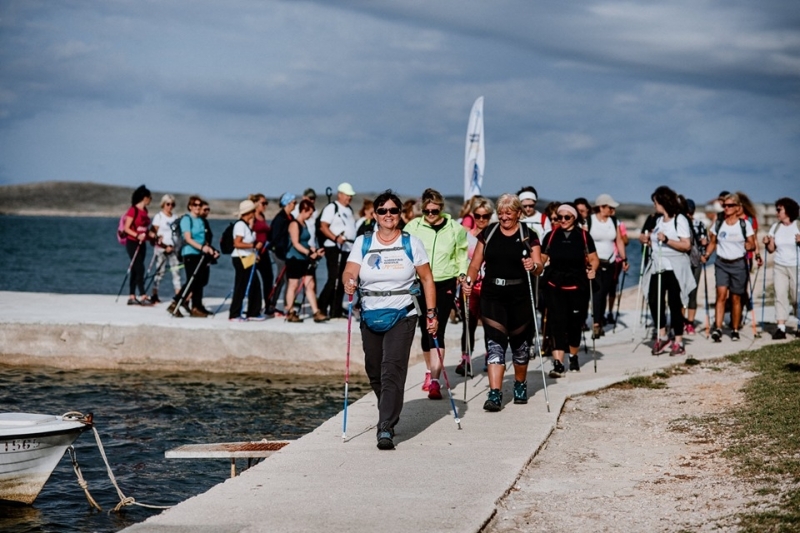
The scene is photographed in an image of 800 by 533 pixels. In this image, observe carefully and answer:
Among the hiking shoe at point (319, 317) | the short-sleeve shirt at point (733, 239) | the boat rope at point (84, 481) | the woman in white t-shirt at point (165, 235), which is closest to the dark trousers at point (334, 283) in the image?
the hiking shoe at point (319, 317)

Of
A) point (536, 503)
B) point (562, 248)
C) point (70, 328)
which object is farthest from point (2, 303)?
point (536, 503)

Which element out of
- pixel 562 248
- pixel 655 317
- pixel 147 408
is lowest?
pixel 147 408

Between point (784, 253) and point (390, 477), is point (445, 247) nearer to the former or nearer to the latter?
point (390, 477)

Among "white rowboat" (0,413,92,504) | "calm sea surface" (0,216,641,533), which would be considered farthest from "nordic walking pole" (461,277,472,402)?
"white rowboat" (0,413,92,504)

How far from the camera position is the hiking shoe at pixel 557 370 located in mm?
11875

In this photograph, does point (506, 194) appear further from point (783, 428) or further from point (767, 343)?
point (767, 343)

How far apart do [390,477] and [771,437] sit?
3.28m

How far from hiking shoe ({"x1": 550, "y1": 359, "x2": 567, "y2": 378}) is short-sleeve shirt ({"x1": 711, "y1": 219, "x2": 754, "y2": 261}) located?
13.6 ft

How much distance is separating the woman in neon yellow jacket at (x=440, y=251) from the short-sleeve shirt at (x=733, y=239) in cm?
573

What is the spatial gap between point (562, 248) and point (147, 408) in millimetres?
5473

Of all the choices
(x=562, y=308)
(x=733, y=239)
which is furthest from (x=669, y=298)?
(x=562, y=308)

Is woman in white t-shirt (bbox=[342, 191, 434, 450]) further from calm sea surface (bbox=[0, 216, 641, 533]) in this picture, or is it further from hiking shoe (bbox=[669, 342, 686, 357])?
hiking shoe (bbox=[669, 342, 686, 357])

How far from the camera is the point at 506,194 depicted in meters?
9.95

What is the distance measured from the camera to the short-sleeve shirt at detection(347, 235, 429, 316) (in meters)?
8.22
